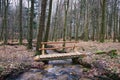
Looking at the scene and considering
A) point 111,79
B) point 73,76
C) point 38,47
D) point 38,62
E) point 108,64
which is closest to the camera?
point 111,79

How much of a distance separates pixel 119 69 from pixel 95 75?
4.34ft

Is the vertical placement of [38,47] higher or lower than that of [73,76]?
higher

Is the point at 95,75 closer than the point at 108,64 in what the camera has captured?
Yes

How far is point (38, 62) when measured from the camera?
1316cm

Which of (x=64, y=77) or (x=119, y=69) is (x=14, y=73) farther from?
(x=119, y=69)

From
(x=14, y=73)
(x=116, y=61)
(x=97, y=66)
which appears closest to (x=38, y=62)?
(x=14, y=73)

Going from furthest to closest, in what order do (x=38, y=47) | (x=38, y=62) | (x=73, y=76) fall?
(x=38, y=47), (x=38, y=62), (x=73, y=76)

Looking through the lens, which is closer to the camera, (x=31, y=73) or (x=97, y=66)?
(x=31, y=73)

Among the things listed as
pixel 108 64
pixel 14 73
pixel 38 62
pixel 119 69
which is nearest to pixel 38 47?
pixel 38 62

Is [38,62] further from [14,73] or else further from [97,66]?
[97,66]

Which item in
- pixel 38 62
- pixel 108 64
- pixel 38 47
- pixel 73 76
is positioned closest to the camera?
pixel 73 76

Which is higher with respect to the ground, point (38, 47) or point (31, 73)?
point (38, 47)

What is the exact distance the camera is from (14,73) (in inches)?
410

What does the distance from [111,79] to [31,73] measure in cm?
433
